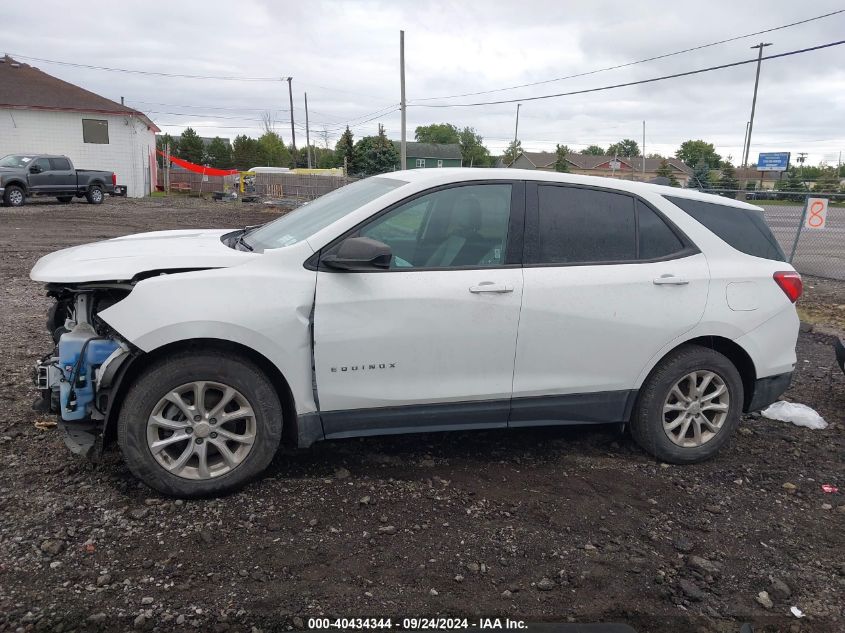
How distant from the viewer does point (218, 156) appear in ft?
224

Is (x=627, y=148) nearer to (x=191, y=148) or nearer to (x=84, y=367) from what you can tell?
(x=191, y=148)

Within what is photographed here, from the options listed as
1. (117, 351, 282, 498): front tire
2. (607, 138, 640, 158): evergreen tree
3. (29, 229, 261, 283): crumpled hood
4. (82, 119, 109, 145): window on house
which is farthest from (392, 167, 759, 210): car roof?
(607, 138, 640, 158): evergreen tree

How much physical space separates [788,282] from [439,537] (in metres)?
2.81

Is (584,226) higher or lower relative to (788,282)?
higher

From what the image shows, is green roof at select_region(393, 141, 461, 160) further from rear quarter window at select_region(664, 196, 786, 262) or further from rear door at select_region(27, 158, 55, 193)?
rear quarter window at select_region(664, 196, 786, 262)

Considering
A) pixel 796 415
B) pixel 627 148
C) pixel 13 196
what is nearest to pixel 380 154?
pixel 13 196

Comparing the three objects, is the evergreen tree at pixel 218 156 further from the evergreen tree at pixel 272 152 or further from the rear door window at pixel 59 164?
the rear door window at pixel 59 164

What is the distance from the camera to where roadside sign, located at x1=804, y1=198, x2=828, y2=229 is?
11.9 metres

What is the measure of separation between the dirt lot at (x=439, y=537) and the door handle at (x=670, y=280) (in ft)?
3.79

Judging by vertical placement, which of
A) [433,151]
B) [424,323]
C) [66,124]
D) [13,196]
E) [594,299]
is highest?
[433,151]

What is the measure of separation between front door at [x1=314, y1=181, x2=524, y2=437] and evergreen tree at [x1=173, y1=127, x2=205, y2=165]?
66130mm

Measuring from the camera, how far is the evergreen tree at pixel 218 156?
67.6m

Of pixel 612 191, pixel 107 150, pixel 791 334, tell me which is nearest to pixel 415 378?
pixel 612 191

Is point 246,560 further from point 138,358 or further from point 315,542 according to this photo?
point 138,358
